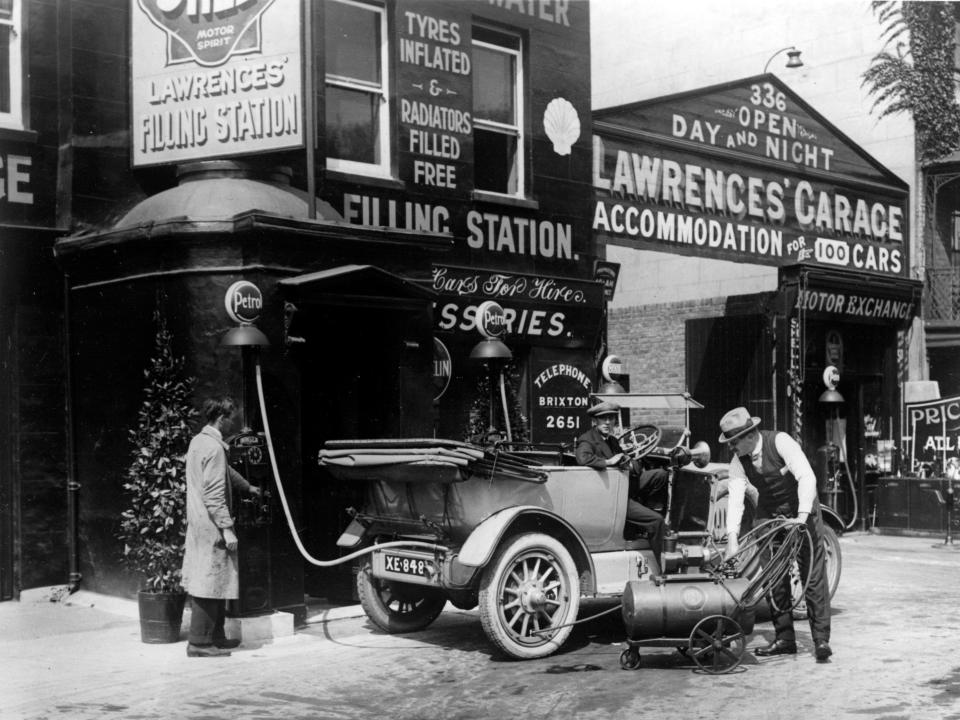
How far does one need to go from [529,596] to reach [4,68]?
6751 millimetres

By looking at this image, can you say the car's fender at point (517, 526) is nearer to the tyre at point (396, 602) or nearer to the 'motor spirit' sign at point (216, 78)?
the tyre at point (396, 602)

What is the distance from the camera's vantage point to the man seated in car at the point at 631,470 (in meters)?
9.15

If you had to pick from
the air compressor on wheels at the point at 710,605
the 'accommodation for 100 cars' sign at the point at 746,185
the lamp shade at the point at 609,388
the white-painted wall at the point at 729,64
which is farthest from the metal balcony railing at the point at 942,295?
the air compressor on wheels at the point at 710,605

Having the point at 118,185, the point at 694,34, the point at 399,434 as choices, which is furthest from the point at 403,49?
the point at 694,34

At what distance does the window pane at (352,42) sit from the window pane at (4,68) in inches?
122

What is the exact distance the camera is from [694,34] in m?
21.2

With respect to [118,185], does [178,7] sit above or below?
above

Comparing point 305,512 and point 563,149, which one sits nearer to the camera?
point 305,512

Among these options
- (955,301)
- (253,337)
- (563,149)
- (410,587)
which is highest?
(563,149)

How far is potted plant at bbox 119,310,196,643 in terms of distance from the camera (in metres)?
8.94

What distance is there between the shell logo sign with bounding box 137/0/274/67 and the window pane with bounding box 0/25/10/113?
1.31 m

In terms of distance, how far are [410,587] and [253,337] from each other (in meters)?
2.37

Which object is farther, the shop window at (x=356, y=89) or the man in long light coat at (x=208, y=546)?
the shop window at (x=356, y=89)

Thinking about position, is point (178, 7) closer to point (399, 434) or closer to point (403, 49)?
point (403, 49)
